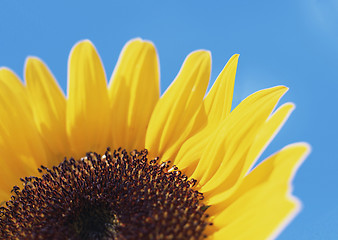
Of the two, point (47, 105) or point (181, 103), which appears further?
point (47, 105)

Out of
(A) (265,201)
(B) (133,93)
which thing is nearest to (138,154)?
(B) (133,93)

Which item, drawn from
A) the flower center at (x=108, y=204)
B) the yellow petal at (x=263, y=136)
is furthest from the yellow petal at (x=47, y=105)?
the yellow petal at (x=263, y=136)

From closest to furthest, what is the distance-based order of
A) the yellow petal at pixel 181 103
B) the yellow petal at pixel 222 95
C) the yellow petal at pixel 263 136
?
the yellow petal at pixel 263 136 < the yellow petal at pixel 222 95 < the yellow petal at pixel 181 103

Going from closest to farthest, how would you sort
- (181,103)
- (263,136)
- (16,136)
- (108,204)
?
(263,136), (108,204), (181,103), (16,136)

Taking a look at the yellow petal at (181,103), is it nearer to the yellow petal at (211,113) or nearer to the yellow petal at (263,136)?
the yellow petal at (211,113)

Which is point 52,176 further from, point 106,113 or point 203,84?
point 203,84

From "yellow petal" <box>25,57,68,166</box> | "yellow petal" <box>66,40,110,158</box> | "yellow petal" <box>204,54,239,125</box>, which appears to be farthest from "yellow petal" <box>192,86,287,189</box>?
"yellow petal" <box>25,57,68,166</box>

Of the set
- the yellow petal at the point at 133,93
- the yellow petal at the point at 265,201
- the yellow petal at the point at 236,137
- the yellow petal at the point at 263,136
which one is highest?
the yellow petal at the point at 133,93

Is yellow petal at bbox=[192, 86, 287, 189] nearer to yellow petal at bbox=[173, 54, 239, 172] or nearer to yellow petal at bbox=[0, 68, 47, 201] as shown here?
yellow petal at bbox=[173, 54, 239, 172]

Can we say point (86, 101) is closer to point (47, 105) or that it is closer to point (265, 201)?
point (47, 105)
